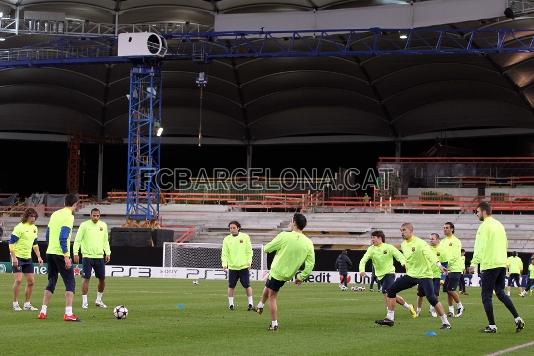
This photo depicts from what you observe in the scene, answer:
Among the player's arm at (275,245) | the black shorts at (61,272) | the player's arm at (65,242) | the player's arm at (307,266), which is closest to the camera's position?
the player's arm at (307,266)

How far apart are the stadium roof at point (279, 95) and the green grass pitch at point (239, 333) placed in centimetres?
3224

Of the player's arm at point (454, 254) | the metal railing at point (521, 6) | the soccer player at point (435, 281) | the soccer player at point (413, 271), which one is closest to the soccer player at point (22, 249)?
the soccer player at point (413, 271)

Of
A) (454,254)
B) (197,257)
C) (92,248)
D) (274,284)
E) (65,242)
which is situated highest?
(65,242)

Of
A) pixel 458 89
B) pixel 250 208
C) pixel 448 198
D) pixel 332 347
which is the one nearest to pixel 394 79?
pixel 458 89

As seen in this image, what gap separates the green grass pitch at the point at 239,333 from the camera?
12.0 metres

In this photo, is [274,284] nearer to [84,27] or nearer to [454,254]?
[454,254]

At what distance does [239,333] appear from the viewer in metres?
14.3

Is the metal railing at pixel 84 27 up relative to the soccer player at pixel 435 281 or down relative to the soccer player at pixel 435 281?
up

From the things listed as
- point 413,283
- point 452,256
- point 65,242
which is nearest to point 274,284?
point 413,283

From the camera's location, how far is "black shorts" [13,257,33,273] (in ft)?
60.4

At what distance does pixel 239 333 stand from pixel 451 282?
23.4 feet

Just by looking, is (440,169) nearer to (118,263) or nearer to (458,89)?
(458,89)

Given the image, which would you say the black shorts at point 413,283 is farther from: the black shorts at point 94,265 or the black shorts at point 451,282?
the black shorts at point 94,265

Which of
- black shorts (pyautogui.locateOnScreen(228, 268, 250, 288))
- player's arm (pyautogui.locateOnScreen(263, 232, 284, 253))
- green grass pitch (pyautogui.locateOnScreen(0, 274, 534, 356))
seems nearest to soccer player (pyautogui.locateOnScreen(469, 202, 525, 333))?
green grass pitch (pyautogui.locateOnScreen(0, 274, 534, 356))
